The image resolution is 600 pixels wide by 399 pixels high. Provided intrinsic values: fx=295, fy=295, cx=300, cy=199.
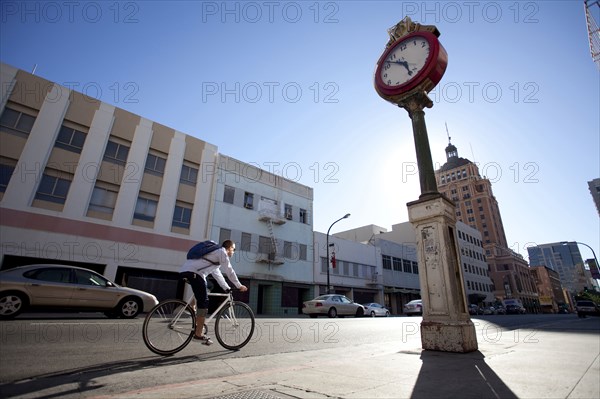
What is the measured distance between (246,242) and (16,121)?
661 inches

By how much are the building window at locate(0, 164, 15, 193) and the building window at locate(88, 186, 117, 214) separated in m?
3.93

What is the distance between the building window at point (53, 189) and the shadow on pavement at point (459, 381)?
21.2 m

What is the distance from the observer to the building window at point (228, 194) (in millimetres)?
25358

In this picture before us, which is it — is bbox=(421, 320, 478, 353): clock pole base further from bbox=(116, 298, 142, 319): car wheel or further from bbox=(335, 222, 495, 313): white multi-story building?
bbox=(335, 222, 495, 313): white multi-story building

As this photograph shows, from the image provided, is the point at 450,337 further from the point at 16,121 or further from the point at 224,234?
the point at 16,121

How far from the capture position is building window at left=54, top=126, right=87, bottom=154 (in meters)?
18.5

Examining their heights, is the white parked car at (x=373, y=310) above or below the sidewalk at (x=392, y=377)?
above

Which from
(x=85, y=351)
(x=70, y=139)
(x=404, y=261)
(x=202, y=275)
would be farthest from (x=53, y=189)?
(x=404, y=261)

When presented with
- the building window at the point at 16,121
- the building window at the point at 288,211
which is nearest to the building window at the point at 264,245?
the building window at the point at 288,211

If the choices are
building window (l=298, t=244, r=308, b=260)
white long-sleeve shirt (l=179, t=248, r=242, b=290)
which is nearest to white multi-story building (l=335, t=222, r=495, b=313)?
building window (l=298, t=244, r=308, b=260)

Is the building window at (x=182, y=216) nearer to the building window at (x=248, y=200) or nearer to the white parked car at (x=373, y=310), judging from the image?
the building window at (x=248, y=200)

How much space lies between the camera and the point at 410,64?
6992mm

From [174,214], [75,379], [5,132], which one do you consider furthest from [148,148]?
[75,379]

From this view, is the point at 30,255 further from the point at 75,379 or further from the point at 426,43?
the point at 426,43
